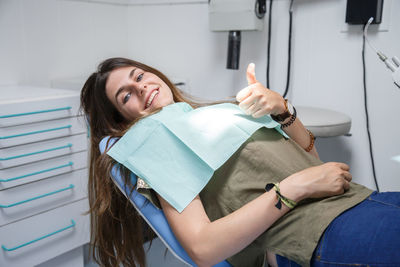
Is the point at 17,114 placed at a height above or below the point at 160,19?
below

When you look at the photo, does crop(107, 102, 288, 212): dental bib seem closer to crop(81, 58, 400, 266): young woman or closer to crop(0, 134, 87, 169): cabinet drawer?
crop(81, 58, 400, 266): young woman

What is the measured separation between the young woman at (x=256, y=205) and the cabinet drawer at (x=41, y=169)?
1.36 ft

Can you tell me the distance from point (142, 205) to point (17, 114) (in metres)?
0.78

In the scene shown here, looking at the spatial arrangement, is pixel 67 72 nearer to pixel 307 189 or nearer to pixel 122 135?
pixel 122 135

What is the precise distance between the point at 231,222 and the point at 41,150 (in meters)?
0.98

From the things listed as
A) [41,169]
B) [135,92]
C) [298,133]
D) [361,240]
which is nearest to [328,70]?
[298,133]

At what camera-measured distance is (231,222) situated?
2.58 ft

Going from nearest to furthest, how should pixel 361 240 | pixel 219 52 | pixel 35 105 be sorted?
pixel 361 240, pixel 35 105, pixel 219 52

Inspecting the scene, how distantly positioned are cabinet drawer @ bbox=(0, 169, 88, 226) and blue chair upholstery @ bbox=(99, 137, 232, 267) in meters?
0.69

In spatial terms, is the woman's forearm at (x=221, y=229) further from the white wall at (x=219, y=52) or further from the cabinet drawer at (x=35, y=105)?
the white wall at (x=219, y=52)

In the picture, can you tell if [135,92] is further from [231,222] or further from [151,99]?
[231,222]

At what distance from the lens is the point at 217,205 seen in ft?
3.01

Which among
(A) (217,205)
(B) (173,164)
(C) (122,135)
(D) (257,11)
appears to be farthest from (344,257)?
(D) (257,11)

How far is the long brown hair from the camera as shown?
3.22ft
